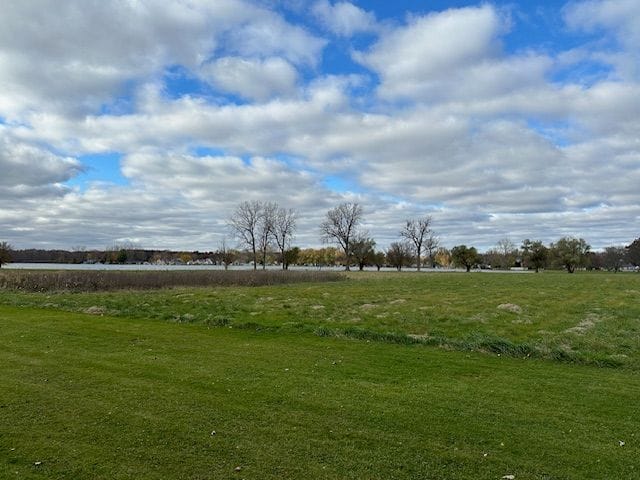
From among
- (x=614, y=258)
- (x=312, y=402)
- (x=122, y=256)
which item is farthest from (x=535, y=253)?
(x=312, y=402)

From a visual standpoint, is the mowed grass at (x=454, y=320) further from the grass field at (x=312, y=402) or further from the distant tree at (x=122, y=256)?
the distant tree at (x=122, y=256)

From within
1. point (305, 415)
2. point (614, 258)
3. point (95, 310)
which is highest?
point (614, 258)

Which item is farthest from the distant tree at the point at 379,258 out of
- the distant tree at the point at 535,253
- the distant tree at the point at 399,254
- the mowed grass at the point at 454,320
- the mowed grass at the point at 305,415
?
the mowed grass at the point at 305,415

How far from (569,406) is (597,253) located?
142478 mm

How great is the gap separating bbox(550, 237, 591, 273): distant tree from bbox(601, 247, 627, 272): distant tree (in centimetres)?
2403

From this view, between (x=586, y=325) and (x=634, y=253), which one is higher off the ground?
(x=634, y=253)

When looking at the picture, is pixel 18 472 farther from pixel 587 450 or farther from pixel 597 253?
pixel 597 253

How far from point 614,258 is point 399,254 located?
59195mm

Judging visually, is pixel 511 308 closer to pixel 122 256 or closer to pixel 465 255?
pixel 465 255

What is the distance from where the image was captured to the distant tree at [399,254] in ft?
355

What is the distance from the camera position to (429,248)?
105 meters

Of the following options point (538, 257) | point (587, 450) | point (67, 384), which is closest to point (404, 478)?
point (587, 450)

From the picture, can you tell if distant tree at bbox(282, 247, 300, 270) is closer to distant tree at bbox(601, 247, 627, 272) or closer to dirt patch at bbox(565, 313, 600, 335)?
dirt patch at bbox(565, 313, 600, 335)

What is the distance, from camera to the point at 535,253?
4218 inches
